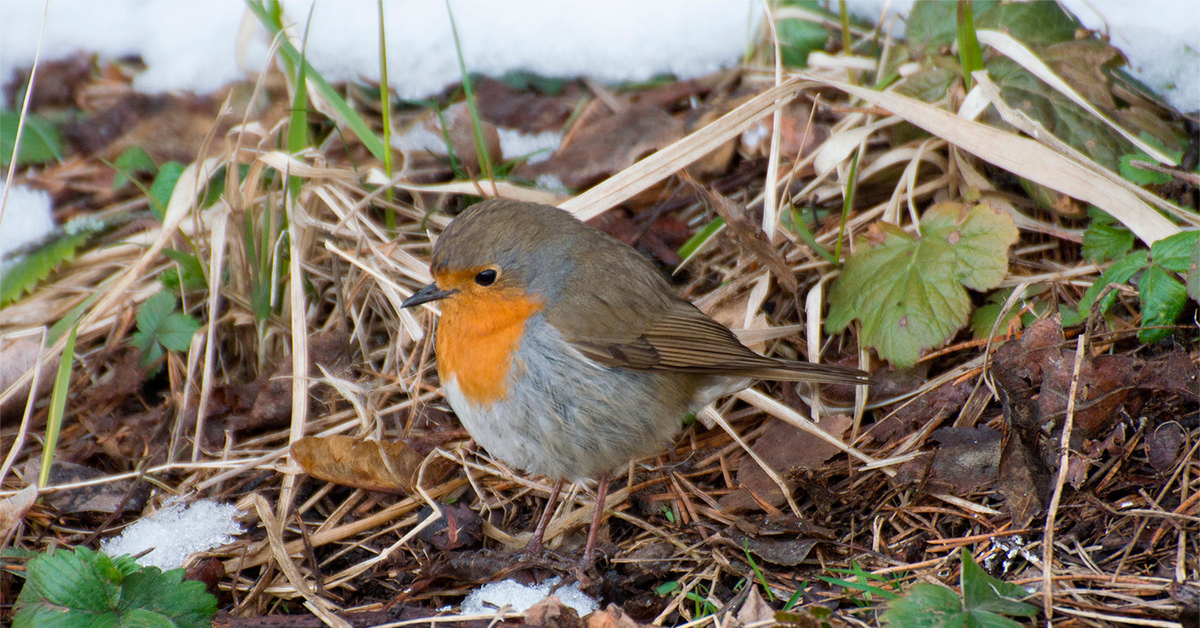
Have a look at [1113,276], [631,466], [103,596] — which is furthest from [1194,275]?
[103,596]

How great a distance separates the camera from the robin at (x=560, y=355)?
10.2 feet

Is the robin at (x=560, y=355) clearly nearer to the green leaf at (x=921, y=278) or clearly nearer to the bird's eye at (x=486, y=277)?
the bird's eye at (x=486, y=277)

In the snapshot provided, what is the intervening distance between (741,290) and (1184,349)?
1.60 m

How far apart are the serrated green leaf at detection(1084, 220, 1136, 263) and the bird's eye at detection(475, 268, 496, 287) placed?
7.02 ft

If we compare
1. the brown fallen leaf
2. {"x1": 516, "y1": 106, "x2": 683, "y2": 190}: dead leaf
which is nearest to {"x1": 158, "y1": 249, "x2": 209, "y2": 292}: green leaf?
the brown fallen leaf

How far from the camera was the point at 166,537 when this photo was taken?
3143 mm

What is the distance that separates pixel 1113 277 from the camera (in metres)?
3.04

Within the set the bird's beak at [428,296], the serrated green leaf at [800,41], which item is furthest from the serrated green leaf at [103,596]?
the serrated green leaf at [800,41]

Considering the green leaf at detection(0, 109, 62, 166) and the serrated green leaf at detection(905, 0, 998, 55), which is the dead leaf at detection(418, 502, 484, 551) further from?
the green leaf at detection(0, 109, 62, 166)

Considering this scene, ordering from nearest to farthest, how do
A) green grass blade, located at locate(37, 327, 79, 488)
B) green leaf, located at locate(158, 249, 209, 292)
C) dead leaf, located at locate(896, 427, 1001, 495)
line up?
dead leaf, located at locate(896, 427, 1001, 495) < green grass blade, located at locate(37, 327, 79, 488) < green leaf, located at locate(158, 249, 209, 292)

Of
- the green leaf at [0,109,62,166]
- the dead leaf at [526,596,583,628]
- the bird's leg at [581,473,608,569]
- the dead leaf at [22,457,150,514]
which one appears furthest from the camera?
the green leaf at [0,109,62,166]

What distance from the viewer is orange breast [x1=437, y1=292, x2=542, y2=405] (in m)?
3.12

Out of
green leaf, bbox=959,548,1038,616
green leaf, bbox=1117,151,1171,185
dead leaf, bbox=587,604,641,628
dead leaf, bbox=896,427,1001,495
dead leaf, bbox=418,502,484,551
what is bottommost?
dead leaf, bbox=418,502,484,551

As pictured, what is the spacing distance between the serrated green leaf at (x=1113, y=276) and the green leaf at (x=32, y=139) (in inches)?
189
